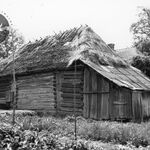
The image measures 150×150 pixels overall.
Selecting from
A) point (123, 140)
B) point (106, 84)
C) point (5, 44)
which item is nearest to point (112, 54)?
point (106, 84)

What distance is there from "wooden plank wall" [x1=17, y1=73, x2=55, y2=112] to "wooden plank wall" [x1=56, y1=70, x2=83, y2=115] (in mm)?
516

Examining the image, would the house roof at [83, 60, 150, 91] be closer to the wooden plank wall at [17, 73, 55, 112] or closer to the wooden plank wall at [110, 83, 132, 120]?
the wooden plank wall at [110, 83, 132, 120]

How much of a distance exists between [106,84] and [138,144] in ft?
24.5

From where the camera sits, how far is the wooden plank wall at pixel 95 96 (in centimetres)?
1538

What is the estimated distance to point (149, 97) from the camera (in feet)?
55.3

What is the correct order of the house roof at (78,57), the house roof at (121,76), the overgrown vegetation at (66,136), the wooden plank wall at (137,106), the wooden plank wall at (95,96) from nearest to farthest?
1. the overgrown vegetation at (66,136)
2. the house roof at (121,76)
3. the wooden plank wall at (137,106)
4. the wooden plank wall at (95,96)
5. the house roof at (78,57)

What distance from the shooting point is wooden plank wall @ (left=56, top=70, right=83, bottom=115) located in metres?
16.5

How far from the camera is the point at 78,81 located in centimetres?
1658

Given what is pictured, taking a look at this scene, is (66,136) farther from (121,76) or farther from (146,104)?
(146,104)

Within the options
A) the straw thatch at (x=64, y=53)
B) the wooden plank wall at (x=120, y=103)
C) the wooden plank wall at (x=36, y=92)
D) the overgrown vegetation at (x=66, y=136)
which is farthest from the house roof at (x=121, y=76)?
the overgrown vegetation at (x=66, y=136)

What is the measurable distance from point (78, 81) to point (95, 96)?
1.40 m

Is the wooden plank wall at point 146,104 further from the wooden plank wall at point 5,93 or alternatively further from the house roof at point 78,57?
the wooden plank wall at point 5,93

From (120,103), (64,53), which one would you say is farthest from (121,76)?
(64,53)

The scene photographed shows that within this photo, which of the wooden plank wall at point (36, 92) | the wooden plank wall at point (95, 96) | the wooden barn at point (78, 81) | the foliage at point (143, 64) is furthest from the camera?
the foliage at point (143, 64)
